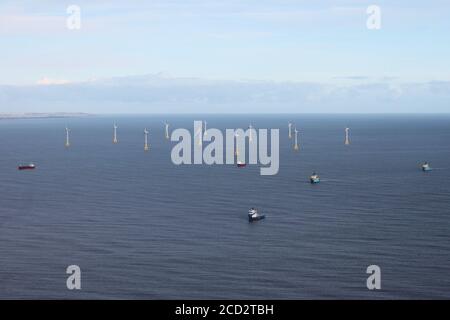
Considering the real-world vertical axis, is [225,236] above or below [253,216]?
below

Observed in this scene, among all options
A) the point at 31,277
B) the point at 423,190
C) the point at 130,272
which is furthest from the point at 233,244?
the point at 423,190

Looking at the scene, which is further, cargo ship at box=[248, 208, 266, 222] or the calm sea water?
cargo ship at box=[248, 208, 266, 222]

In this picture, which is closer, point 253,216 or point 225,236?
point 225,236

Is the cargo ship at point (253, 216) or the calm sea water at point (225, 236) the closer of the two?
the calm sea water at point (225, 236)

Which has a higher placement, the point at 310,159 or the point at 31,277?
the point at 310,159

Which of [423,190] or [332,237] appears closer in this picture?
[332,237]

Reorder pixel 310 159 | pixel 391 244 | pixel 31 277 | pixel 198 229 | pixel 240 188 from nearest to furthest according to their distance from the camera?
pixel 31 277
pixel 391 244
pixel 198 229
pixel 240 188
pixel 310 159

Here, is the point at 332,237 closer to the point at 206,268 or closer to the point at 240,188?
the point at 206,268
